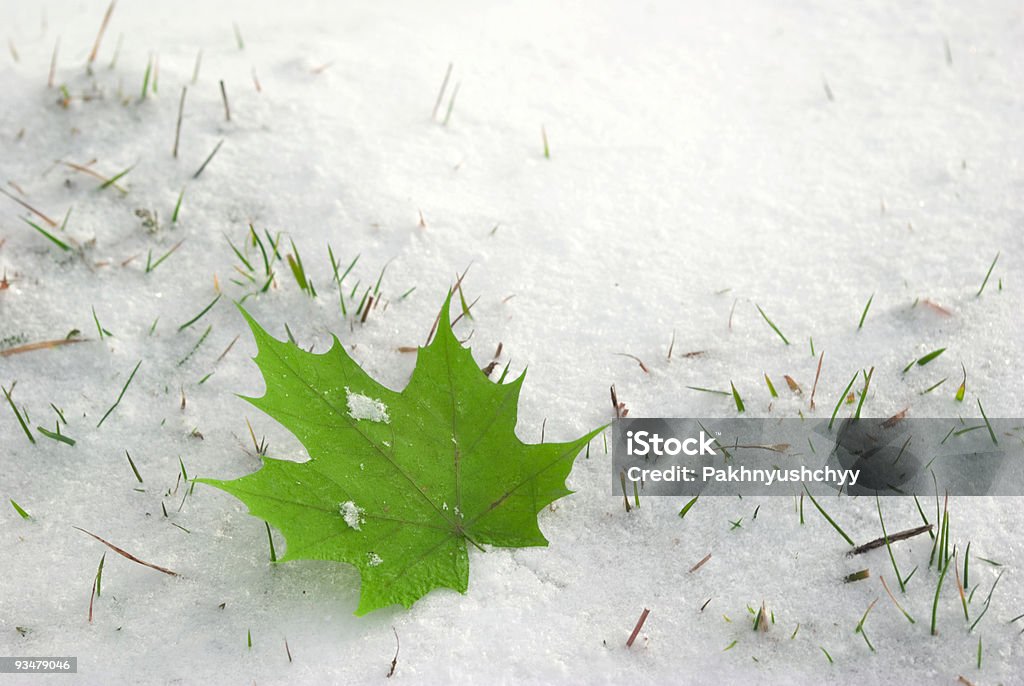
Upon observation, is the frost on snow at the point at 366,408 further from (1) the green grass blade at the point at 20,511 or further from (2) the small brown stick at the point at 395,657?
(1) the green grass blade at the point at 20,511

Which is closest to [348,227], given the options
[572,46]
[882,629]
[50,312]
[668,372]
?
[50,312]

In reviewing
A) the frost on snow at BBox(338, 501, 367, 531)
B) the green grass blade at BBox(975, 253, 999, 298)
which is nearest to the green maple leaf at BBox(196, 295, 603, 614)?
the frost on snow at BBox(338, 501, 367, 531)

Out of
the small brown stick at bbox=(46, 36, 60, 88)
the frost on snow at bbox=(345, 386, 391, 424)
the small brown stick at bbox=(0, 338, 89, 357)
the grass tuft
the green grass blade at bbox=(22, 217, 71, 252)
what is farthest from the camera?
the small brown stick at bbox=(46, 36, 60, 88)

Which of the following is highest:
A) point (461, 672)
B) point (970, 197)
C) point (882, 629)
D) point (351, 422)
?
point (970, 197)

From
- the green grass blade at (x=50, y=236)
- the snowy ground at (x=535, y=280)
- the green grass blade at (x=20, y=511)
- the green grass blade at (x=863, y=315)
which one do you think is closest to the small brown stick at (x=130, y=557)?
the snowy ground at (x=535, y=280)

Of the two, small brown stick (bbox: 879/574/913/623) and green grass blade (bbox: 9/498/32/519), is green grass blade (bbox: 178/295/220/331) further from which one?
small brown stick (bbox: 879/574/913/623)

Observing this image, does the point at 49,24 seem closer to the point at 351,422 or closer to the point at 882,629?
the point at 351,422

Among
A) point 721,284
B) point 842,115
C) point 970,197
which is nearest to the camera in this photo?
point 721,284
